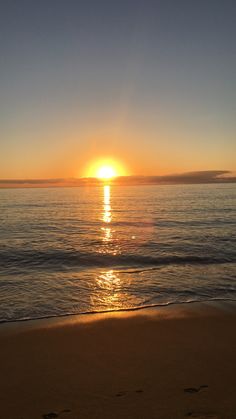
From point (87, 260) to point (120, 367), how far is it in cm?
1043

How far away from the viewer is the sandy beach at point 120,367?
453 cm

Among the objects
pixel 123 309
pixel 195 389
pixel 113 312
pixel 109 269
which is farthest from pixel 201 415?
pixel 109 269

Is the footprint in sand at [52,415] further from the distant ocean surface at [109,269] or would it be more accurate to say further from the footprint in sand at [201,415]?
the distant ocean surface at [109,269]

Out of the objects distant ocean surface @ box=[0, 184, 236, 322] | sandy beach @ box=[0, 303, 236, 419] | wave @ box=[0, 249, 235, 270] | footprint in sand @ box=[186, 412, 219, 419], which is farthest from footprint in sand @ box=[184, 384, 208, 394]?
wave @ box=[0, 249, 235, 270]

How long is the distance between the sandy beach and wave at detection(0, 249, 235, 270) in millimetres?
6590

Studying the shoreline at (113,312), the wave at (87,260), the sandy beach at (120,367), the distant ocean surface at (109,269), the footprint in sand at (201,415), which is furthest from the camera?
the wave at (87,260)

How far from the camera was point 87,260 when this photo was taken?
1600cm

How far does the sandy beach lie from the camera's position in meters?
4.53

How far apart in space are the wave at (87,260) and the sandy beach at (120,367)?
659cm

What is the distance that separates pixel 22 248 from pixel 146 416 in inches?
595

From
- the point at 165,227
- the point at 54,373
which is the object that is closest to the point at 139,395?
the point at 54,373

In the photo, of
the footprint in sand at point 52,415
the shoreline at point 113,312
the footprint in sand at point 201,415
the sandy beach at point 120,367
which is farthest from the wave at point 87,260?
the footprint in sand at point 201,415

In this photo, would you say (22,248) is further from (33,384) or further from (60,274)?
(33,384)

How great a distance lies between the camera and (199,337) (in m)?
7.05
